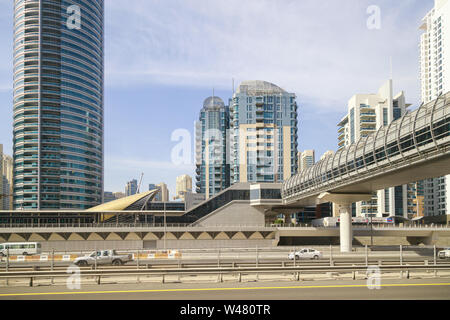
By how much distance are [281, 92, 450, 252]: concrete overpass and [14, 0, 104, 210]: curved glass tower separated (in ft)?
310

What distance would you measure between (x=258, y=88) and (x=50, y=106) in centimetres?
7356

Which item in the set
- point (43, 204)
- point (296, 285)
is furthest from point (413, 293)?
point (43, 204)

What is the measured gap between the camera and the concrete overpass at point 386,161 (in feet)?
114

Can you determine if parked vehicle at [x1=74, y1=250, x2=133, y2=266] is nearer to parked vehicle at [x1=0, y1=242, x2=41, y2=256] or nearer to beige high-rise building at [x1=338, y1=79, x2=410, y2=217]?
parked vehicle at [x1=0, y1=242, x2=41, y2=256]

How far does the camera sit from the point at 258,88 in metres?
145

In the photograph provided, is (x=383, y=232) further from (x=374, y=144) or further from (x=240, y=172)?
(x=240, y=172)

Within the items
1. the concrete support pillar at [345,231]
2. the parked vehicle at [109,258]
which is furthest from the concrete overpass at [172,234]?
the parked vehicle at [109,258]

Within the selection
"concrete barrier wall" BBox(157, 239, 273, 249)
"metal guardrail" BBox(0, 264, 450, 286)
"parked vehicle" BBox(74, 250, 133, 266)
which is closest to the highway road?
"metal guardrail" BBox(0, 264, 450, 286)

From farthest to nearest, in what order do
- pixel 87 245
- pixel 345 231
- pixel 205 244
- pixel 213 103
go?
pixel 213 103
pixel 205 244
pixel 87 245
pixel 345 231

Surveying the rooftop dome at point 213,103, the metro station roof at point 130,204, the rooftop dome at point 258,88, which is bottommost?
the metro station roof at point 130,204

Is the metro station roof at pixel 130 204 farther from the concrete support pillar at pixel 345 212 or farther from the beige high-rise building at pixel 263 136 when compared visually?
the beige high-rise building at pixel 263 136

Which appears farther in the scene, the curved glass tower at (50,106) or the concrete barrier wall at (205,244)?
the curved glass tower at (50,106)

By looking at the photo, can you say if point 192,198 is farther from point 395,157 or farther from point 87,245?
point 395,157

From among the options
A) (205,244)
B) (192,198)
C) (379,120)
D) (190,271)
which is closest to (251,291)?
(190,271)
